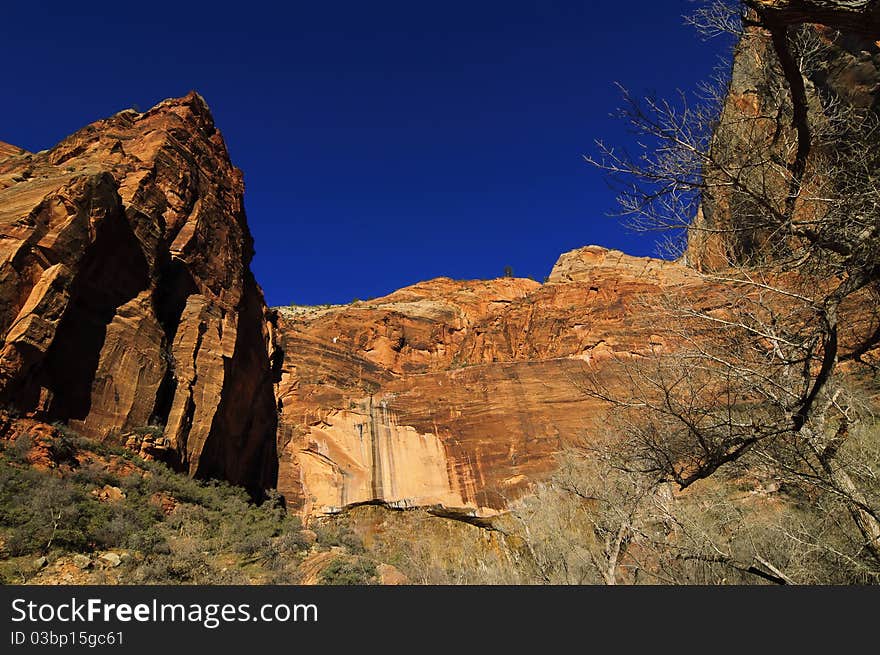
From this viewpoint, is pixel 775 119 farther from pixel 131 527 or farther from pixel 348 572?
pixel 131 527

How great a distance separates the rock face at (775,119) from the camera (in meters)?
4.00

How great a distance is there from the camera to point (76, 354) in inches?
543

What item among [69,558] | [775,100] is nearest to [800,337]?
→ [775,100]

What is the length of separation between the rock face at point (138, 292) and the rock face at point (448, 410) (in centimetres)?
883

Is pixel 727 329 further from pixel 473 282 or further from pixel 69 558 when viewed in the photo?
pixel 473 282

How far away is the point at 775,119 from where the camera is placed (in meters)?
4.40

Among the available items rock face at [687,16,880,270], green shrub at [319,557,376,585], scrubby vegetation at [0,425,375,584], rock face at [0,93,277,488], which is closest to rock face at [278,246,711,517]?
rock face at [0,93,277,488]

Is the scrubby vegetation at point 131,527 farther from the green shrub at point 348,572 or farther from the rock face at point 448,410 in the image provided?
the rock face at point 448,410

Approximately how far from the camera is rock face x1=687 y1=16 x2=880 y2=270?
3998 mm

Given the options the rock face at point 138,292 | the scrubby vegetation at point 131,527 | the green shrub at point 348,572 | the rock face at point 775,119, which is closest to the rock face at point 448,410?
the rock face at point 138,292

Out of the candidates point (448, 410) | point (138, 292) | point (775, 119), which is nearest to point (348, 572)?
point (775, 119)

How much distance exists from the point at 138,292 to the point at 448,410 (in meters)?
24.0

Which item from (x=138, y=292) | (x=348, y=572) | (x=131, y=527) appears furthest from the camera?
(x=138, y=292)

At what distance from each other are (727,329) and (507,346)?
46.7 m
